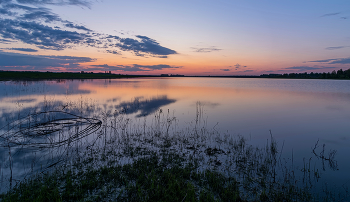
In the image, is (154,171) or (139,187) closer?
(139,187)

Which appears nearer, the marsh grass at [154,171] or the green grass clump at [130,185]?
the green grass clump at [130,185]

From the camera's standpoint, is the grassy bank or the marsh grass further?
the marsh grass

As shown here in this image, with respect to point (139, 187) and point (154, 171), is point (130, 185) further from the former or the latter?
point (154, 171)

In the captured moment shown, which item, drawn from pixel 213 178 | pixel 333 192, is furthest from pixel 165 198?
pixel 333 192

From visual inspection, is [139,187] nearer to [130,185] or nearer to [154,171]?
[130,185]

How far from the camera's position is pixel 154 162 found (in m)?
5.92

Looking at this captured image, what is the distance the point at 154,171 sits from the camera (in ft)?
17.2

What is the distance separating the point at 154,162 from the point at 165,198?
6.49 ft

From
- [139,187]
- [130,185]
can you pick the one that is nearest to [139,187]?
[139,187]

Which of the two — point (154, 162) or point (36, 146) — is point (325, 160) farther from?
point (36, 146)

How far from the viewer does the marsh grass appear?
13.8ft

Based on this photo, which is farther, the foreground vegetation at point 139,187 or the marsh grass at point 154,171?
the marsh grass at point 154,171

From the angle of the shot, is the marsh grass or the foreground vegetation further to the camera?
the marsh grass

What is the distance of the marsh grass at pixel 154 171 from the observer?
4.21 meters
